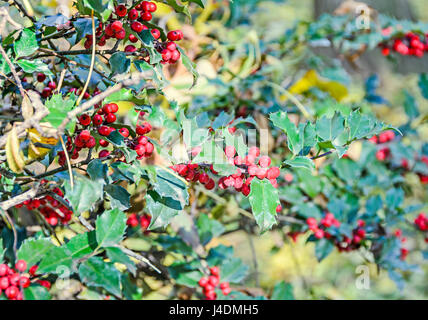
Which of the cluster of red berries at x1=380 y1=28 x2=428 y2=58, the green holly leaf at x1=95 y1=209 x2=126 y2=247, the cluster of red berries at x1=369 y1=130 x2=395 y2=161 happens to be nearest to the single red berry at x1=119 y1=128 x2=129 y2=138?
the green holly leaf at x1=95 y1=209 x2=126 y2=247

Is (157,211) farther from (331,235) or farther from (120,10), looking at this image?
(331,235)

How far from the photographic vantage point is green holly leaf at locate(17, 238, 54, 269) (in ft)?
2.27

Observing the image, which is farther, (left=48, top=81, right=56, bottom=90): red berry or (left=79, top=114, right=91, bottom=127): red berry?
(left=48, top=81, right=56, bottom=90): red berry

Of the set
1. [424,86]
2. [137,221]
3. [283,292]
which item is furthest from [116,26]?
[424,86]

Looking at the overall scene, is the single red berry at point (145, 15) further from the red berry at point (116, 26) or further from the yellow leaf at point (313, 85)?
the yellow leaf at point (313, 85)

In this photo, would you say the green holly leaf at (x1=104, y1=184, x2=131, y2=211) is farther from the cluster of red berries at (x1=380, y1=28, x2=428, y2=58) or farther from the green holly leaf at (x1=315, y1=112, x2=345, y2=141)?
the cluster of red berries at (x1=380, y1=28, x2=428, y2=58)

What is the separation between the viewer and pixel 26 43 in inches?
28.7

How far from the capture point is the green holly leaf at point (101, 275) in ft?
2.17

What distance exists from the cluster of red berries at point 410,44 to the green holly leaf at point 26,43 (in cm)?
140

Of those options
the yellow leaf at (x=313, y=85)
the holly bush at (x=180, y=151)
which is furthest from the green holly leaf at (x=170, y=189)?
the yellow leaf at (x=313, y=85)

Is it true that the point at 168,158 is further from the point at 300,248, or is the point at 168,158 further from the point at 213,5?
the point at 300,248

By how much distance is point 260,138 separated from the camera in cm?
138

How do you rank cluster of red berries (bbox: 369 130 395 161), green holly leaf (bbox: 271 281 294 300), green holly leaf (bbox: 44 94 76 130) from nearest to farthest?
green holly leaf (bbox: 44 94 76 130) < green holly leaf (bbox: 271 281 294 300) < cluster of red berries (bbox: 369 130 395 161)

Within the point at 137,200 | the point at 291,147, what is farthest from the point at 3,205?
the point at 137,200
